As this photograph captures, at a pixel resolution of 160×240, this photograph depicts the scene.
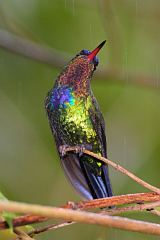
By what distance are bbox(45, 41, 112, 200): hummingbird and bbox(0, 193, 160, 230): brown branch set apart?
409mm

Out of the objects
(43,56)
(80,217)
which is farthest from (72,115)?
(43,56)

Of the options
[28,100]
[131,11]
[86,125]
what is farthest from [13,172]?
[86,125]

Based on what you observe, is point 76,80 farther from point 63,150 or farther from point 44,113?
point 44,113

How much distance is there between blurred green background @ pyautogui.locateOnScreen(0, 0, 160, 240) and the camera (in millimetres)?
4363

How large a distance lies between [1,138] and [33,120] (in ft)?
1.03

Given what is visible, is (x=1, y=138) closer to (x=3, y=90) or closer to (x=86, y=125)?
(x=3, y=90)

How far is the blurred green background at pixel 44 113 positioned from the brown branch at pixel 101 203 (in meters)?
2.73

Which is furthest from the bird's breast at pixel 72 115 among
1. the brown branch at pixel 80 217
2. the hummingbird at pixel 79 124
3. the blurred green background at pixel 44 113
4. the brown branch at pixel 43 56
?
the blurred green background at pixel 44 113

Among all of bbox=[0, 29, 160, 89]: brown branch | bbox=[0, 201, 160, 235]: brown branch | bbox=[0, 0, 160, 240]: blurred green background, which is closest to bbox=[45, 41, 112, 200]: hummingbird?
bbox=[0, 201, 160, 235]: brown branch

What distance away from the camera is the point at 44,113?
4434 mm

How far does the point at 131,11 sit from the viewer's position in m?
4.54

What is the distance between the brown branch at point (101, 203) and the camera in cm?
123

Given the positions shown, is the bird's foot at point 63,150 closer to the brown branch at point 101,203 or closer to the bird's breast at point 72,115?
the bird's breast at point 72,115

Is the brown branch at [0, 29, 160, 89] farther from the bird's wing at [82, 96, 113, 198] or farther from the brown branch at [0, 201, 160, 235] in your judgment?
the brown branch at [0, 201, 160, 235]
